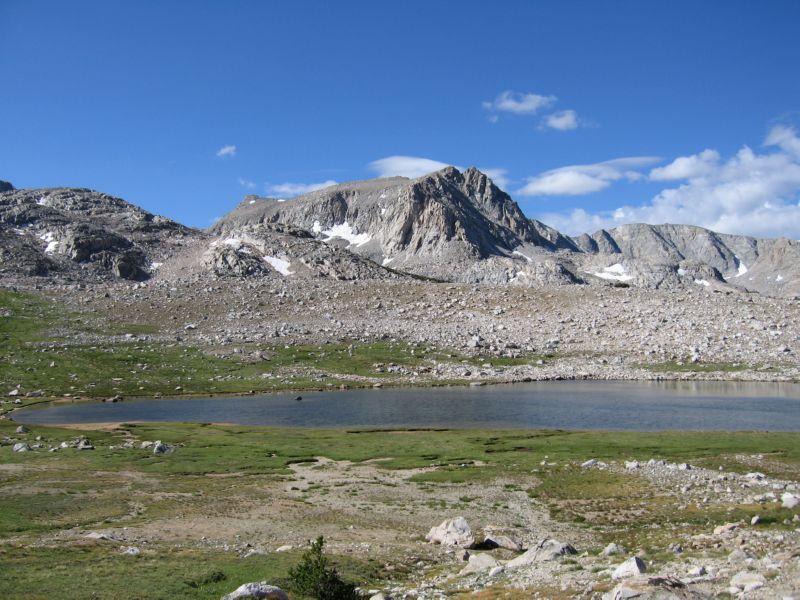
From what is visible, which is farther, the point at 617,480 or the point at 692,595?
the point at 617,480

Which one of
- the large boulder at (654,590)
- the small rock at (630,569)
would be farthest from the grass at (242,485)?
the large boulder at (654,590)

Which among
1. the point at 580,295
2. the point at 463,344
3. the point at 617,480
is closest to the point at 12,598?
the point at 617,480

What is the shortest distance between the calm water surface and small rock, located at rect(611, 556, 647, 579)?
44.3m

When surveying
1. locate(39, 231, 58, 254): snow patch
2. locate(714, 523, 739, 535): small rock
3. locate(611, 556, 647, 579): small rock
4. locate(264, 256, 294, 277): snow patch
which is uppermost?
locate(39, 231, 58, 254): snow patch

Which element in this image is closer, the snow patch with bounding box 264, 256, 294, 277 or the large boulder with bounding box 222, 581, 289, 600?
the large boulder with bounding box 222, 581, 289, 600

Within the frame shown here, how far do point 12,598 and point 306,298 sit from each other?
126 metres

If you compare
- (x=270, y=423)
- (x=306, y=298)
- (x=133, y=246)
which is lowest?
(x=270, y=423)

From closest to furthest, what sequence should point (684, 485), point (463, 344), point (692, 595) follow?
point (692, 595)
point (684, 485)
point (463, 344)

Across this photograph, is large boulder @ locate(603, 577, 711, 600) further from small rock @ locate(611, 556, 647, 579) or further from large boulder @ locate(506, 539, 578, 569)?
large boulder @ locate(506, 539, 578, 569)

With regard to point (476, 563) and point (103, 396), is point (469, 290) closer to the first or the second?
point (103, 396)

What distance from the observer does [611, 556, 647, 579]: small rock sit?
59.9 feet

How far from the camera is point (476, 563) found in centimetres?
2317

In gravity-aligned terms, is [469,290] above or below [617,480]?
above

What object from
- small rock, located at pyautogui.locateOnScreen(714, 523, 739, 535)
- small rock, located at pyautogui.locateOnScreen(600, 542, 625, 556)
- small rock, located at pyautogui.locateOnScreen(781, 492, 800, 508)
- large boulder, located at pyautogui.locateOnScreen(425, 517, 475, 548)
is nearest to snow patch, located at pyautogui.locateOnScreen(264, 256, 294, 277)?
large boulder, located at pyautogui.locateOnScreen(425, 517, 475, 548)
